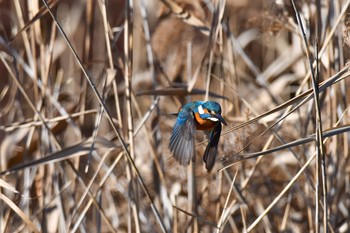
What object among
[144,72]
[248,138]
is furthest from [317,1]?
[144,72]

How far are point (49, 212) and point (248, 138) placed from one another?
1081 millimetres

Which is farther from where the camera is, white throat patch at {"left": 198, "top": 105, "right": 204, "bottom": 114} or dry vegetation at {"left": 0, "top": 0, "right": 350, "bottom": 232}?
dry vegetation at {"left": 0, "top": 0, "right": 350, "bottom": 232}

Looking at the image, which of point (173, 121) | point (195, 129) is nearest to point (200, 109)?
point (195, 129)

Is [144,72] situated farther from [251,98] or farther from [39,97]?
[39,97]

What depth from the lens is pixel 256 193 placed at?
2352 mm

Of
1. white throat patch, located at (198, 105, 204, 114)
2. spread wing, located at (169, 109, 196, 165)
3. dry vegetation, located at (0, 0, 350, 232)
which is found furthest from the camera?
dry vegetation, located at (0, 0, 350, 232)

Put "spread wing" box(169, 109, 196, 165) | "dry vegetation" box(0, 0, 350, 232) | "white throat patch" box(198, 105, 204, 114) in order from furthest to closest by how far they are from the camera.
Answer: "dry vegetation" box(0, 0, 350, 232), "white throat patch" box(198, 105, 204, 114), "spread wing" box(169, 109, 196, 165)

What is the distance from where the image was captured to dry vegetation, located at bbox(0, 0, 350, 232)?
150 cm

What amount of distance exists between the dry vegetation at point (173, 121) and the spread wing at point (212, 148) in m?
0.04

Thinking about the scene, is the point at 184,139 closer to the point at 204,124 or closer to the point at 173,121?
the point at 204,124

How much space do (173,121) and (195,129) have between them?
114 cm

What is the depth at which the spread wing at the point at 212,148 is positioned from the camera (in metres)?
1.14

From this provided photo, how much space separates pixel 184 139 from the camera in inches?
46.8

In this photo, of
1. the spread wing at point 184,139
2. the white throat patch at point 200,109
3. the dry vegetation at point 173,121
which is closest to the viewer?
the spread wing at point 184,139
